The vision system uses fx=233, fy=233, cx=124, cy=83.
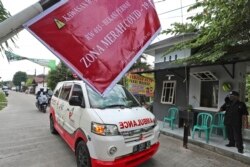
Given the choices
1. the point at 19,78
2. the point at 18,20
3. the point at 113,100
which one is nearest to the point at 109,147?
the point at 113,100

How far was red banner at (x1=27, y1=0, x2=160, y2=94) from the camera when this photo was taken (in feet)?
6.31

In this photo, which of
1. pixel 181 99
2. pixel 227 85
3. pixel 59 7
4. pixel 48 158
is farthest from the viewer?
pixel 181 99

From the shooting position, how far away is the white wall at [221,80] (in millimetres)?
7938

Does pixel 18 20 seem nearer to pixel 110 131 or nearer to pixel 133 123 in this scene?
pixel 110 131

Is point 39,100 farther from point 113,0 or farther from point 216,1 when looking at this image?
point 113,0

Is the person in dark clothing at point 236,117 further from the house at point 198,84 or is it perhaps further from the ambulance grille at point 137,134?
the ambulance grille at point 137,134

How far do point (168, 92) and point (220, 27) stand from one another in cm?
536

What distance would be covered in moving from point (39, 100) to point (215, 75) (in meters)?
12.0

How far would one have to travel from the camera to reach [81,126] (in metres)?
4.82

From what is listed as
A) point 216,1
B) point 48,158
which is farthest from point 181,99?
point 48,158

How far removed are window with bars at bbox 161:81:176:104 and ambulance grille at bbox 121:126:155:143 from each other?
252 inches

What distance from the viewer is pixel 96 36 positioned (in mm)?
2076

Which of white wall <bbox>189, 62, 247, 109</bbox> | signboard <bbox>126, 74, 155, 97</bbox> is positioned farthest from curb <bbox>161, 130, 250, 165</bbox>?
signboard <bbox>126, 74, 155, 97</bbox>

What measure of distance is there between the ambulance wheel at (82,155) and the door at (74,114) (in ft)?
1.60
